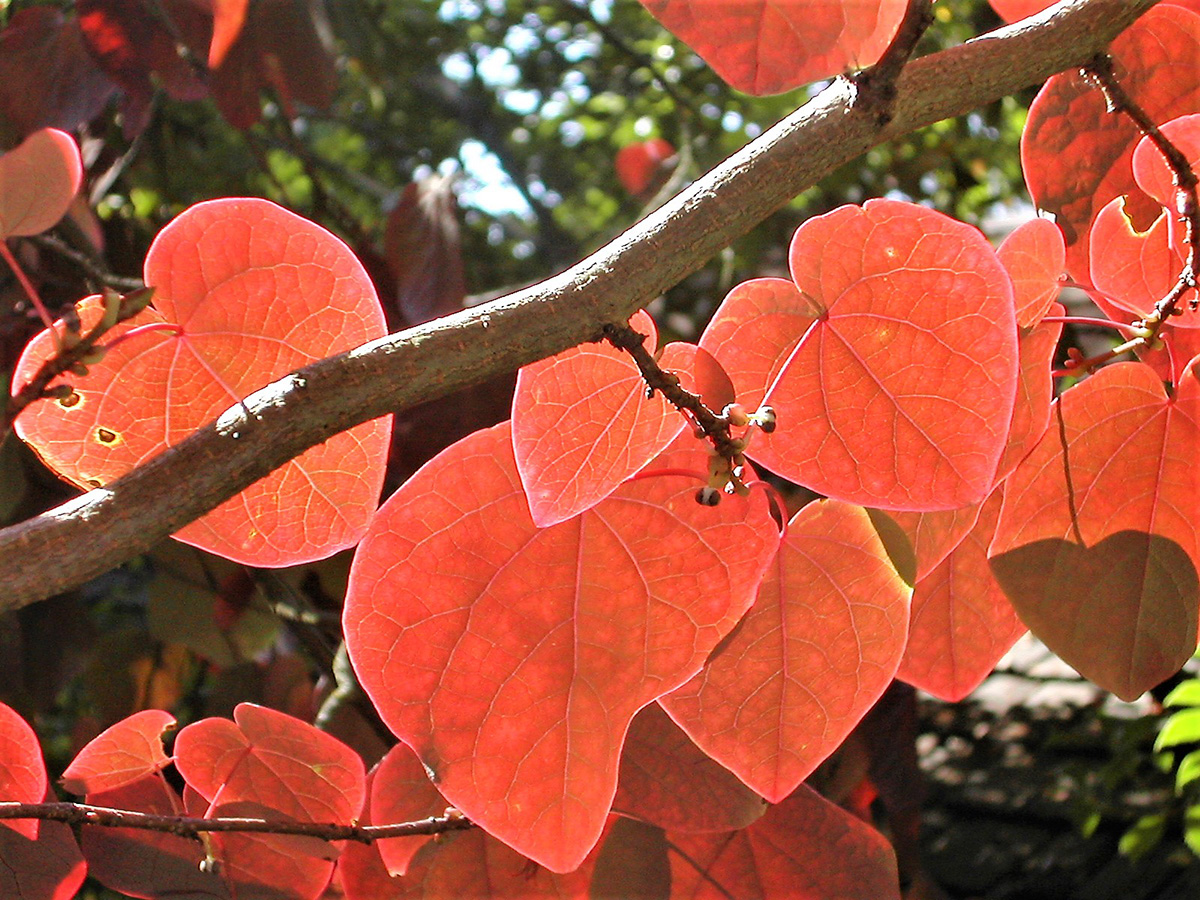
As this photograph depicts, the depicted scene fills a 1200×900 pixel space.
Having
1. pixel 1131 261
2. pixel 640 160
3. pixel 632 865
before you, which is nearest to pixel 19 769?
pixel 632 865

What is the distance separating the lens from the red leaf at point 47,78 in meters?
0.98

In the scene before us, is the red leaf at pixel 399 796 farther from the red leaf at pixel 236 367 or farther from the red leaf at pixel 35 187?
the red leaf at pixel 35 187

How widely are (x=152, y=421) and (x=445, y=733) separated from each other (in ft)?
0.60

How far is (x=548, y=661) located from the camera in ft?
1.23

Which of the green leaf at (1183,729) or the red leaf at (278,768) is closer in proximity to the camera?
the red leaf at (278,768)

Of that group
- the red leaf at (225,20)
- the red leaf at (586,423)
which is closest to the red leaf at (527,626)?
the red leaf at (586,423)

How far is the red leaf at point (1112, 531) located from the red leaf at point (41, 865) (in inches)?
16.0

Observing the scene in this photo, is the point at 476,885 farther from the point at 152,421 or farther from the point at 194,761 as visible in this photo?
the point at 152,421

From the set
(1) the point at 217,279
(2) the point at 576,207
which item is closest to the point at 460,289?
(1) the point at 217,279

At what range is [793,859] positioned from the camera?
0.49m

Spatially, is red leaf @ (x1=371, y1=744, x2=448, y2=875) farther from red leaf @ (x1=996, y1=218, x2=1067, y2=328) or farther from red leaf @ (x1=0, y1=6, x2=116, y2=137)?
red leaf @ (x1=0, y1=6, x2=116, y2=137)

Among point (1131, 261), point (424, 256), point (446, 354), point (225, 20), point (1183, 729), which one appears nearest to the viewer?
point (446, 354)

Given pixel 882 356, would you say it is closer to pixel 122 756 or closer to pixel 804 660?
pixel 804 660

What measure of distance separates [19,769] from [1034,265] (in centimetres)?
47
